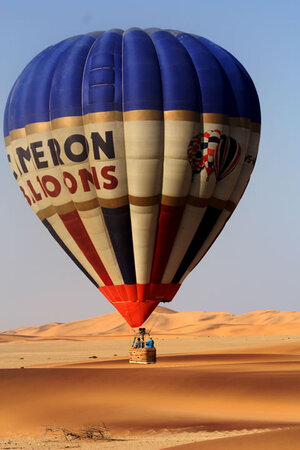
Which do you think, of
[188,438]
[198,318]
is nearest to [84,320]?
[198,318]

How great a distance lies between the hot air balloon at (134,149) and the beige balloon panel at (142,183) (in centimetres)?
4

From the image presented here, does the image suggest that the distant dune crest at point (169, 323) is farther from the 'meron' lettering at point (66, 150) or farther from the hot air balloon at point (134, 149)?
the 'meron' lettering at point (66, 150)

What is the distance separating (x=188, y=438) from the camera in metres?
19.9

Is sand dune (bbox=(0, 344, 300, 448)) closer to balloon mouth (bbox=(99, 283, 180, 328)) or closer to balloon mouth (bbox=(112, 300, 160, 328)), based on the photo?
balloon mouth (bbox=(112, 300, 160, 328))

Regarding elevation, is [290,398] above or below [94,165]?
below

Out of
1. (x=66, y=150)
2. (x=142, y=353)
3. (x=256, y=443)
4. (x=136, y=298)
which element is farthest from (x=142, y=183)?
(x=256, y=443)

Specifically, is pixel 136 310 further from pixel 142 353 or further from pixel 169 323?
pixel 169 323

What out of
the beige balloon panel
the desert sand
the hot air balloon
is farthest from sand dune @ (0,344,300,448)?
the beige balloon panel

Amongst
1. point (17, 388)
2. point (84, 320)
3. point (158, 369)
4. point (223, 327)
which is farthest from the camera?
point (84, 320)

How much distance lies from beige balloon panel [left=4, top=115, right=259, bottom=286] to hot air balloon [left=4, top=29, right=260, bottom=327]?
0.04 meters

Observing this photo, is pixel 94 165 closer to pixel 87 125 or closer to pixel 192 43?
pixel 87 125

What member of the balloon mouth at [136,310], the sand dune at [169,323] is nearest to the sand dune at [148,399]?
the balloon mouth at [136,310]

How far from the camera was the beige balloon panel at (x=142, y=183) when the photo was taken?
1170 inches

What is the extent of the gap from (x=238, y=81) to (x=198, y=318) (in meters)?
114
